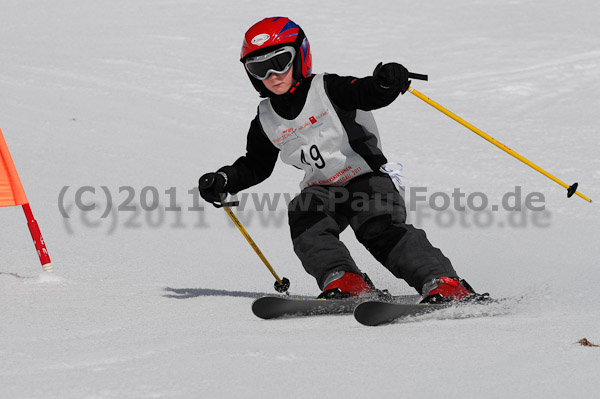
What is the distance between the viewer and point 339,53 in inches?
566

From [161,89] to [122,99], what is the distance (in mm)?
825

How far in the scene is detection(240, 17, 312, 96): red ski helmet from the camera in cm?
427

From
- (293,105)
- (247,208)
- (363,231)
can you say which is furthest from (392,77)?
(247,208)

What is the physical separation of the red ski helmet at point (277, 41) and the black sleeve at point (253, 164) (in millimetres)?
489

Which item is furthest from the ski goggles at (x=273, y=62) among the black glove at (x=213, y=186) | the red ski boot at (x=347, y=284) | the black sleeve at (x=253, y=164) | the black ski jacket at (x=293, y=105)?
the red ski boot at (x=347, y=284)

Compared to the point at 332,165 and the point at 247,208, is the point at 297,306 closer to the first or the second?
the point at 332,165

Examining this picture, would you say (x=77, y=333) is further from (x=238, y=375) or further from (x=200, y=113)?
(x=200, y=113)

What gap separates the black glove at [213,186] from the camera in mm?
4535

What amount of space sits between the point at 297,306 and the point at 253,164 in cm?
117

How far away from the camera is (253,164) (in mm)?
4805

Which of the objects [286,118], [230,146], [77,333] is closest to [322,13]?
[230,146]

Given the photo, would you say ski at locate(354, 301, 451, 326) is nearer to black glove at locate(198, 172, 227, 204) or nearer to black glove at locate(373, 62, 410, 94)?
black glove at locate(373, 62, 410, 94)

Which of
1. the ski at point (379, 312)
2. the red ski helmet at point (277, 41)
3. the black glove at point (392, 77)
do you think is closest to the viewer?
the ski at point (379, 312)

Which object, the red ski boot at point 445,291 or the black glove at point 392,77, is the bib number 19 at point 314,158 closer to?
the black glove at point 392,77
